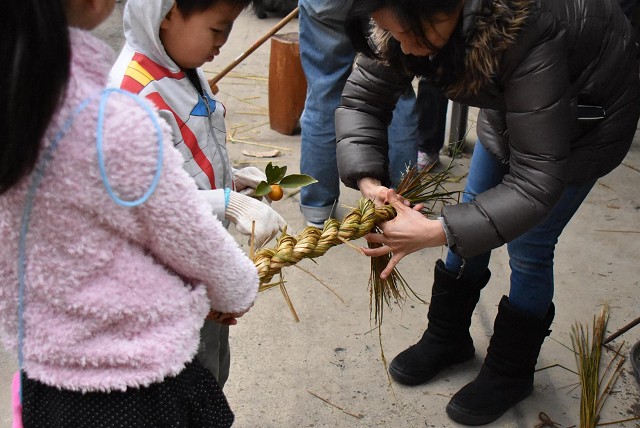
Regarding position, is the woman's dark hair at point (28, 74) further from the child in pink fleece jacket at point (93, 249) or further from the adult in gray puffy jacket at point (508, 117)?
the adult in gray puffy jacket at point (508, 117)

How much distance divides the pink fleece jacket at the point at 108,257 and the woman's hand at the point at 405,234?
0.62 metres

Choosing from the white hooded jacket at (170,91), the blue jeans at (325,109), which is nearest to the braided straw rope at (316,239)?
the white hooded jacket at (170,91)

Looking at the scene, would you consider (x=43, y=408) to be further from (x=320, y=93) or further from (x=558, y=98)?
(x=320, y=93)

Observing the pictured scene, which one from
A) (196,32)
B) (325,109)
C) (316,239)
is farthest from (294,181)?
(325,109)

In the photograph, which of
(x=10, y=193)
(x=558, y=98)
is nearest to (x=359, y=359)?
(x=558, y=98)

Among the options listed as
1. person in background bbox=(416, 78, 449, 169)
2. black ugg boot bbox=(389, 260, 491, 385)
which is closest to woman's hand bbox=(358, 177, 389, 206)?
black ugg boot bbox=(389, 260, 491, 385)

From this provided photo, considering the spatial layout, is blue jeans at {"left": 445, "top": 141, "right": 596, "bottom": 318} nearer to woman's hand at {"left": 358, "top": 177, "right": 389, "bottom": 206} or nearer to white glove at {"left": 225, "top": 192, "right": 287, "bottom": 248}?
woman's hand at {"left": 358, "top": 177, "right": 389, "bottom": 206}

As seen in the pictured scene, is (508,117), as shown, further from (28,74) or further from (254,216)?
(28,74)

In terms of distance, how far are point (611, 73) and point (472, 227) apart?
0.51 m

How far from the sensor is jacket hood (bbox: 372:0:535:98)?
157cm

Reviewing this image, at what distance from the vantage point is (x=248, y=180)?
1.85 metres

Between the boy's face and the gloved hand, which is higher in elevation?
the boy's face

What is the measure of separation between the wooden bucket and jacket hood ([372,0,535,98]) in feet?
8.02

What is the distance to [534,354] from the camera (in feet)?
7.52
